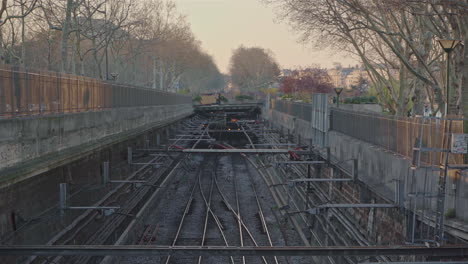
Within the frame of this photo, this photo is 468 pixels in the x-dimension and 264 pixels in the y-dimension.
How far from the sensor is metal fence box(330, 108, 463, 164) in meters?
12.2

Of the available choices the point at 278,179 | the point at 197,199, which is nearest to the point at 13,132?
the point at 197,199

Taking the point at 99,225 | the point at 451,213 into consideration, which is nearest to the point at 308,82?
the point at 99,225

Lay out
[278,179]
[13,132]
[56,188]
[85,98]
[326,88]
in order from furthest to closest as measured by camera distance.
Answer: [326,88], [278,179], [85,98], [56,188], [13,132]

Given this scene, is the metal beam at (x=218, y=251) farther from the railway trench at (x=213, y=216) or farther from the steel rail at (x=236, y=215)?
the steel rail at (x=236, y=215)

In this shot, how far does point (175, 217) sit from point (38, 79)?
9.96 m

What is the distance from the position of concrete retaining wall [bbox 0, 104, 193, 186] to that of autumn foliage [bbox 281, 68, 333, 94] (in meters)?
56.6

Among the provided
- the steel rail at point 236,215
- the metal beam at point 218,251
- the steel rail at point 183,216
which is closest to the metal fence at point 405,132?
the metal beam at point 218,251

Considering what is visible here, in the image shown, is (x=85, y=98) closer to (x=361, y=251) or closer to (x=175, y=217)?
(x=175, y=217)

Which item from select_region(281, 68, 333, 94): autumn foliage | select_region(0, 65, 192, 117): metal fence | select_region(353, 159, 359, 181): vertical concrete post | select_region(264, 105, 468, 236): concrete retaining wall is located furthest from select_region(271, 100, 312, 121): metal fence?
select_region(281, 68, 333, 94): autumn foliage

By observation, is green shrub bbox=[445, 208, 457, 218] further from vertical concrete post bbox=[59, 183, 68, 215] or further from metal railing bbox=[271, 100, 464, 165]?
vertical concrete post bbox=[59, 183, 68, 215]

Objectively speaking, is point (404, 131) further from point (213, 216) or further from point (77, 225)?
point (213, 216)

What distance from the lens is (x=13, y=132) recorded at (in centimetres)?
1275

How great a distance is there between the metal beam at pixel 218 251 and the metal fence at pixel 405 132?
11.0 feet

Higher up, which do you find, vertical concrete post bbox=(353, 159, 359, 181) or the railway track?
vertical concrete post bbox=(353, 159, 359, 181)
